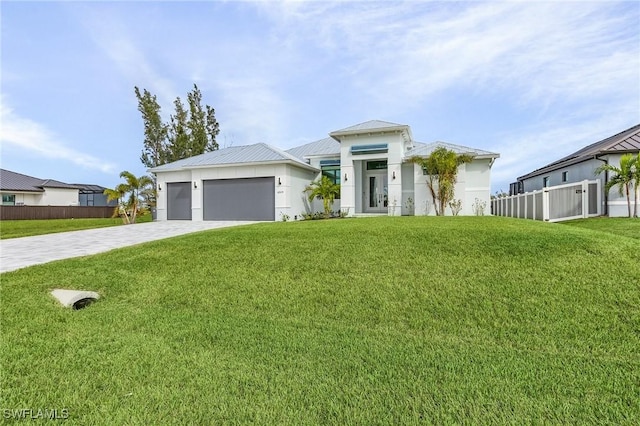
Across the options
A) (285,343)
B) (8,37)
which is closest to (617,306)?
(285,343)

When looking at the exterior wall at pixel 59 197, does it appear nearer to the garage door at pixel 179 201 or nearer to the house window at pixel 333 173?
the garage door at pixel 179 201

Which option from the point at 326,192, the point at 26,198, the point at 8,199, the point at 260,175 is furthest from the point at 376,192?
the point at 26,198

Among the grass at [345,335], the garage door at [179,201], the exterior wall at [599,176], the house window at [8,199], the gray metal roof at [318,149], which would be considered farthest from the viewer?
the house window at [8,199]

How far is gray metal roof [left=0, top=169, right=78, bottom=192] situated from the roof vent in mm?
36228

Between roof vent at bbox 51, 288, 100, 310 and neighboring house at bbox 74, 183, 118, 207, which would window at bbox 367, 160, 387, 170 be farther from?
neighboring house at bbox 74, 183, 118, 207

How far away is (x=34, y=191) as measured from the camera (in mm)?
33312

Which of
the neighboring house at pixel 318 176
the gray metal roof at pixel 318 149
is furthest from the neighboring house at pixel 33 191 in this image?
the gray metal roof at pixel 318 149

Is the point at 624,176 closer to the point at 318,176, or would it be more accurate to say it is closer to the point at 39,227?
the point at 318,176

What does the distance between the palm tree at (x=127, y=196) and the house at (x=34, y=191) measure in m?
20.0

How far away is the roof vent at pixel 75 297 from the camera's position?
5105 mm

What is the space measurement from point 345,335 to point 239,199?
15939mm

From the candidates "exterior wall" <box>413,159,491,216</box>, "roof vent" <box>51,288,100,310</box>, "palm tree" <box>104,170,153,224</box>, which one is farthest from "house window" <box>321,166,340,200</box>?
"roof vent" <box>51,288,100,310</box>

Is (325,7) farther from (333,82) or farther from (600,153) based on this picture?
(600,153)

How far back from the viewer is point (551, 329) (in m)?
3.96
